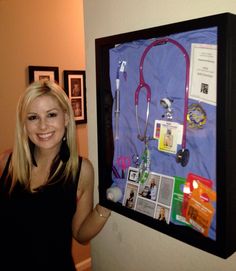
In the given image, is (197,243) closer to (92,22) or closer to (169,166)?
(169,166)

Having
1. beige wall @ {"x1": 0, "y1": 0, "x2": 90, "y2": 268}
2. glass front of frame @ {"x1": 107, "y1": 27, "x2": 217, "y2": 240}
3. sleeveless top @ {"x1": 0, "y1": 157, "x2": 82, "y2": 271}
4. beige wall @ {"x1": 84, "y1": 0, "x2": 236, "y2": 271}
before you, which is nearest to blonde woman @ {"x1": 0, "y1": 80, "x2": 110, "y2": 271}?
sleeveless top @ {"x1": 0, "y1": 157, "x2": 82, "y2": 271}

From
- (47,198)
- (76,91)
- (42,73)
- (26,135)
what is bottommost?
(47,198)

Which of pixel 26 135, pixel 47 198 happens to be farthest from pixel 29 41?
pixel 47 198

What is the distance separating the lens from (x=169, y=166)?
750 mm

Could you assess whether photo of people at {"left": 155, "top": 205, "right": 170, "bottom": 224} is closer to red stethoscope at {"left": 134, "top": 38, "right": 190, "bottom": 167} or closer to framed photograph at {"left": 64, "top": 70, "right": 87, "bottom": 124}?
red stethoscope at {"left": 134, "top": 38, "right": 190, "bottom": 167}

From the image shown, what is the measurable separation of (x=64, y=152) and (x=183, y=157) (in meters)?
0.69

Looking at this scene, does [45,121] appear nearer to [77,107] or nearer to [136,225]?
[136,225]

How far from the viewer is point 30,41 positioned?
2.25 meters

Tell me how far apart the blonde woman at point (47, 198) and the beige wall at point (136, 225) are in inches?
4.2

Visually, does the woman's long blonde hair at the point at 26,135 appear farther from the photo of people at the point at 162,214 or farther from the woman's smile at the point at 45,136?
the photo of people at the point at 162,214

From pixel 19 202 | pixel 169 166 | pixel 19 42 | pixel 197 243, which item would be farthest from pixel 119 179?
pixel 19 42

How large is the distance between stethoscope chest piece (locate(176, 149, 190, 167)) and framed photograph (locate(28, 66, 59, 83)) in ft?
5.93

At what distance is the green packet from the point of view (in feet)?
2.36

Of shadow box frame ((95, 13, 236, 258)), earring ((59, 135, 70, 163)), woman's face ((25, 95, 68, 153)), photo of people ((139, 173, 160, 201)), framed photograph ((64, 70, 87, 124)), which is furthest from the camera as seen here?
framed photograph ((64, 70, 87, 124))
